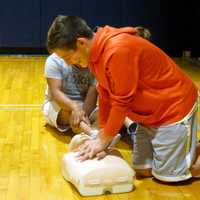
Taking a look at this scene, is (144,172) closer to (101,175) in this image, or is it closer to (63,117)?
(101,175)

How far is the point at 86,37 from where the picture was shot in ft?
5.19

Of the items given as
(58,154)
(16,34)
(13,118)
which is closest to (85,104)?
(58,154)

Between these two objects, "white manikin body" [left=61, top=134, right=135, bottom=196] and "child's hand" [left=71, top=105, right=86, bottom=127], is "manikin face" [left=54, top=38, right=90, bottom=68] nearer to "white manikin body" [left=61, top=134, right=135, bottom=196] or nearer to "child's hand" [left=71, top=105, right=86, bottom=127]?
"white manikin body" [left=61, top=134, right=135, bottom=196]

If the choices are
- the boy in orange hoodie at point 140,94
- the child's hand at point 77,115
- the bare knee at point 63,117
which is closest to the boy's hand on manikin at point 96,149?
the boy in orange hoodie at point 140,94

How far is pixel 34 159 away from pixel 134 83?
0.62 m

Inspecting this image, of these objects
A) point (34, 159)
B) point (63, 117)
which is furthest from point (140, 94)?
point (63, 117)

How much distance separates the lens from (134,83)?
1.60 m

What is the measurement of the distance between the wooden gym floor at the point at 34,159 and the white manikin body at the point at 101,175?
0.03 m

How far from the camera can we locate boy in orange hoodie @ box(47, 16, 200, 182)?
1.58 metres

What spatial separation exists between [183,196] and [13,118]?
117 cm

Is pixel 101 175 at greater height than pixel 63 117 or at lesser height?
greater

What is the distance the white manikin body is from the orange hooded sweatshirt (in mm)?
108

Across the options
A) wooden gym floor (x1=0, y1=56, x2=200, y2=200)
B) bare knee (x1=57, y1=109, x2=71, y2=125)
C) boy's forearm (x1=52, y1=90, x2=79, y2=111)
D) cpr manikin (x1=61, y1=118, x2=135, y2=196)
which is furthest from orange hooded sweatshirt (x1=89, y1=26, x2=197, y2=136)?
bare knee (x1=57, y1=109, x2=71, y2=125)

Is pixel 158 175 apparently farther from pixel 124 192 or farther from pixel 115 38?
pixel 115 38
